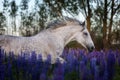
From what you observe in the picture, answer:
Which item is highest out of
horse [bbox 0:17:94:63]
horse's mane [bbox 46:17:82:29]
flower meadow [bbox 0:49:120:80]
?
horse's mane [bbox 46:17:82:29]

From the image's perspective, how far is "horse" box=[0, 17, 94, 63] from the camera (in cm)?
748

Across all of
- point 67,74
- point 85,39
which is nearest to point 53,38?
point 85,39

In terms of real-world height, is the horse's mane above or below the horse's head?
above

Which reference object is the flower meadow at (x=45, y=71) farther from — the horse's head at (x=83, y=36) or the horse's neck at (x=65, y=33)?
the horse's head at (x=83, y=36)

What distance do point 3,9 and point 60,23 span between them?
1852 inches

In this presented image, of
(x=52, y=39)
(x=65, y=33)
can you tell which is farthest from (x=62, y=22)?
(x=52, y=39)

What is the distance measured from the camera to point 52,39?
26.7 feet

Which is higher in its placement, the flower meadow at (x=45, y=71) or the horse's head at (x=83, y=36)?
the horse's head at (x=83, y=36)

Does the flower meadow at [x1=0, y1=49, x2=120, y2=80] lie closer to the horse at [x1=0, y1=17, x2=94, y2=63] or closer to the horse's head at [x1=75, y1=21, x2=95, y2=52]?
the horse at [x1=0, y1=17, x2=94, y2=63]

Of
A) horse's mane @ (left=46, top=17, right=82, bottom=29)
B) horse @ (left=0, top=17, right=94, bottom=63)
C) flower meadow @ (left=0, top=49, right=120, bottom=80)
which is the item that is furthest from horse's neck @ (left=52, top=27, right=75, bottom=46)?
flower meadow @ (left=0, top=49, right=120, bottom=80)

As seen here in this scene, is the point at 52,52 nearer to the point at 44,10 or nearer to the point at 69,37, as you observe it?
the point at 69,37

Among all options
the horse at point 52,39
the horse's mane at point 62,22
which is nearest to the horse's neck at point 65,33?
the horse at point 52,39

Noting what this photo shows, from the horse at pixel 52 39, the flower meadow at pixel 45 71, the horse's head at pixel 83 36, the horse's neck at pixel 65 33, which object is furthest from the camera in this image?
the horse's head at pixel 83 36

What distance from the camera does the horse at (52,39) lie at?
748 centimetres
